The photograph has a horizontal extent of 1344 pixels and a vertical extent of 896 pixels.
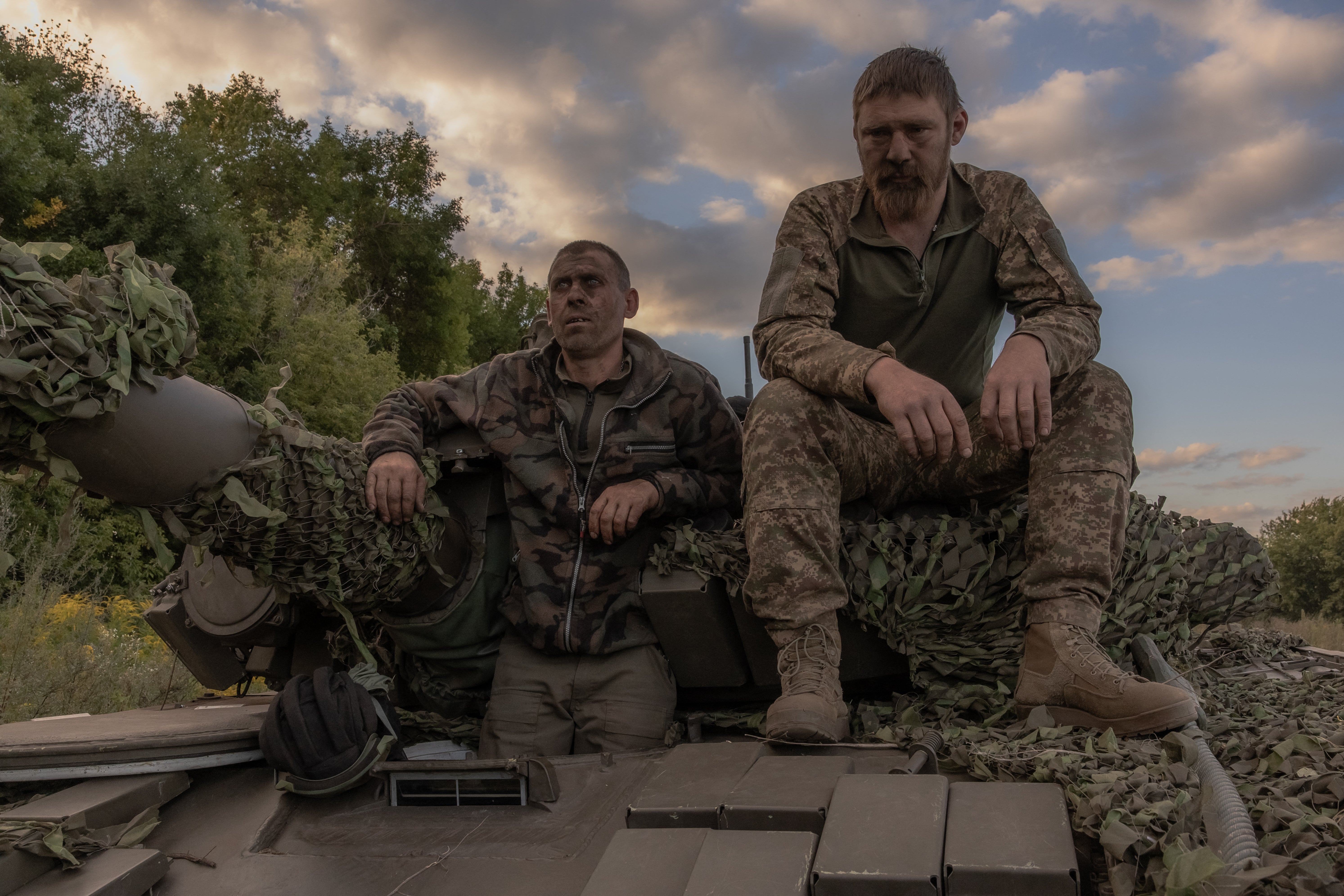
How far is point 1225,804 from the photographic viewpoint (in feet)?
6.72

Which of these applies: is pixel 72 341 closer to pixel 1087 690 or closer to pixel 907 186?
pixel 907 186

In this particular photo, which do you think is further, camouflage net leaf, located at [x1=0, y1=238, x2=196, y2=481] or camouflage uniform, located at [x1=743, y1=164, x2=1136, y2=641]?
camouflage uniform, located at [x1=743, y1=164, x2=1136, y2=641]

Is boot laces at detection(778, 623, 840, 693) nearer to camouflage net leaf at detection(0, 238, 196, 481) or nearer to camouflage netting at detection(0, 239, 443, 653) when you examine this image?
camouflage netting at detection(0, 239, 443, 653)

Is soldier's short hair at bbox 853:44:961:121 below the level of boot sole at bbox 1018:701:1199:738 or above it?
above

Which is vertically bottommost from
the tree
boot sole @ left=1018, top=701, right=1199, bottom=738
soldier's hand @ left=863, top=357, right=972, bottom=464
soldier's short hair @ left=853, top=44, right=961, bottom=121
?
boot sole @ left=1018, top=701, right=1199, bottom=738

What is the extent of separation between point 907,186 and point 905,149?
0.14 meters

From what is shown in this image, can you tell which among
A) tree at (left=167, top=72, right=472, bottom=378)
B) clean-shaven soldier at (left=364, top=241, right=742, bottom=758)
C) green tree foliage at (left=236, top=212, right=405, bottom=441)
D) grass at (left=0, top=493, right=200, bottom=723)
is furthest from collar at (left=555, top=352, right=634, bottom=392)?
tree at (left=167, top=72, right=472, bottom=378)

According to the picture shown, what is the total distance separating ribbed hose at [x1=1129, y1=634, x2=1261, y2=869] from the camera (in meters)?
1.86

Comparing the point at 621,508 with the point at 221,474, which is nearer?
the point at 221,474

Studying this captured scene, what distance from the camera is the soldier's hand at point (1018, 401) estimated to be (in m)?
2.90

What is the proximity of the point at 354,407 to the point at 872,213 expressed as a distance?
20700mm

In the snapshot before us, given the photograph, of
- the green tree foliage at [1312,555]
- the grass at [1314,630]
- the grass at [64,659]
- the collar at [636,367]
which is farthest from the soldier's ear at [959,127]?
the green tree foliage at [1312,555]

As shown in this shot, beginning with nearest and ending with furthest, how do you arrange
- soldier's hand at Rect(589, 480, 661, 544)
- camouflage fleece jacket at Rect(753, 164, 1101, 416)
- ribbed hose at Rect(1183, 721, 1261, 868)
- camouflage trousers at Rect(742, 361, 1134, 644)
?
ribbed hose at Rect(1183, 721, 1261, 868) → camouflage trousers at Rect(742, 361, 1134, 644) → camouflage fleece jacket at Rect(753, 164, 1101, 416) → soldier's hand at Rect(589, 480, 661, 544)

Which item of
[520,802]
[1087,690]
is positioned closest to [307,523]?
[520,802]
